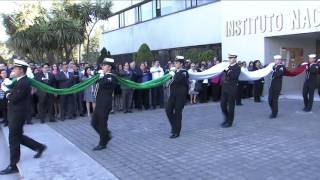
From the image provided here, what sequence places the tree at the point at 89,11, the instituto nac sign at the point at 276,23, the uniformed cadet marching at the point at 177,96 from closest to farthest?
the uniformed cadet marching at the point at 177,96
the instituto nac sign at the point at 276,23
the tree at the point at 89,11

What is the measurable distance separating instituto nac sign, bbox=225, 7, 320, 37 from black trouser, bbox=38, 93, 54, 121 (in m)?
9.54

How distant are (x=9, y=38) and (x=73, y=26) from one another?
404 cm

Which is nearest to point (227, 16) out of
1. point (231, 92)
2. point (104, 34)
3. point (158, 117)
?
point (158, 117)

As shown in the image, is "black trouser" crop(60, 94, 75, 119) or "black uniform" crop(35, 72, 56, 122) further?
"black trouser" crop(60, 94, 75, 119)

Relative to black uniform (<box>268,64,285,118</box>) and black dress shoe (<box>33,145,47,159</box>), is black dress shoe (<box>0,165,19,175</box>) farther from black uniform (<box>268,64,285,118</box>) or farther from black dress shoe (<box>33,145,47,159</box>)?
black uniform (<box>268,64,285,118</box>)

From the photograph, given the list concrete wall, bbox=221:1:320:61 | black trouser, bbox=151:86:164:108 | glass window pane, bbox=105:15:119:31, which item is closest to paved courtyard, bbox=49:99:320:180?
black trouser, bbox=151:86:164:108

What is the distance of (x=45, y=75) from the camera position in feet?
42.3

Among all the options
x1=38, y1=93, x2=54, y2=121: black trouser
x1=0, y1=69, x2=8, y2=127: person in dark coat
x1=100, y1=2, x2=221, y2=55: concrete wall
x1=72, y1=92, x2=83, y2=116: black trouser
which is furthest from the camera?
x1=100, y1=2, x2=221, y2=55: concrete wall

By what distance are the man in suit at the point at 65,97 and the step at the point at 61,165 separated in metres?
3.45

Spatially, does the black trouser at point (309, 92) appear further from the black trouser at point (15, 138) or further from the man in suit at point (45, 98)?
the black trouser at point (15, 138)

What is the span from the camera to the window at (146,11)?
2802cm

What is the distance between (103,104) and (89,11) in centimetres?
1971

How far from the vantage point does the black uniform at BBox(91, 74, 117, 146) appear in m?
8.36

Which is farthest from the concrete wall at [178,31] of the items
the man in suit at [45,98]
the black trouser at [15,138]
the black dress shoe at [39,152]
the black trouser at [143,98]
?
the black trouser at [15,138]
